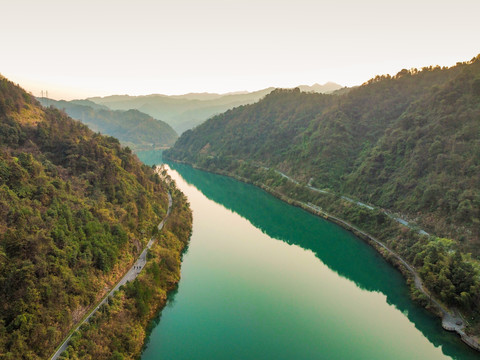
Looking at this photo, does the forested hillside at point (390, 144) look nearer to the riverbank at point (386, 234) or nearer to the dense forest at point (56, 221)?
the riverbank at point (386, 234)

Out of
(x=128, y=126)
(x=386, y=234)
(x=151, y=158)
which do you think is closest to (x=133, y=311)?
(x=386, y=234)

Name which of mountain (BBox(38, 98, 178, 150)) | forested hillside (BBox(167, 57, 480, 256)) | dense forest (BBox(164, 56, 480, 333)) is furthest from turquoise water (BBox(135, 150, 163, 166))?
dense forest (BBox(164, 56, 480, 333))

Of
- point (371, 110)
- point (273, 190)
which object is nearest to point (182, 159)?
point (273, 190)

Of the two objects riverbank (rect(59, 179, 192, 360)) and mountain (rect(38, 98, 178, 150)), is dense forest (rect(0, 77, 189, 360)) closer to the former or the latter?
riverbank (rect(59, 179, 192, 360))

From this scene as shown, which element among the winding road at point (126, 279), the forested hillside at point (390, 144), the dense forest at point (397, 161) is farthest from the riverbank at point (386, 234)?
the winding road at point (126, 279)

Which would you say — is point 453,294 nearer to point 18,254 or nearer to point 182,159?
point 18,254

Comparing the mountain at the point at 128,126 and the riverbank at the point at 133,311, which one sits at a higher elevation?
the mountain at the point at 128,126
